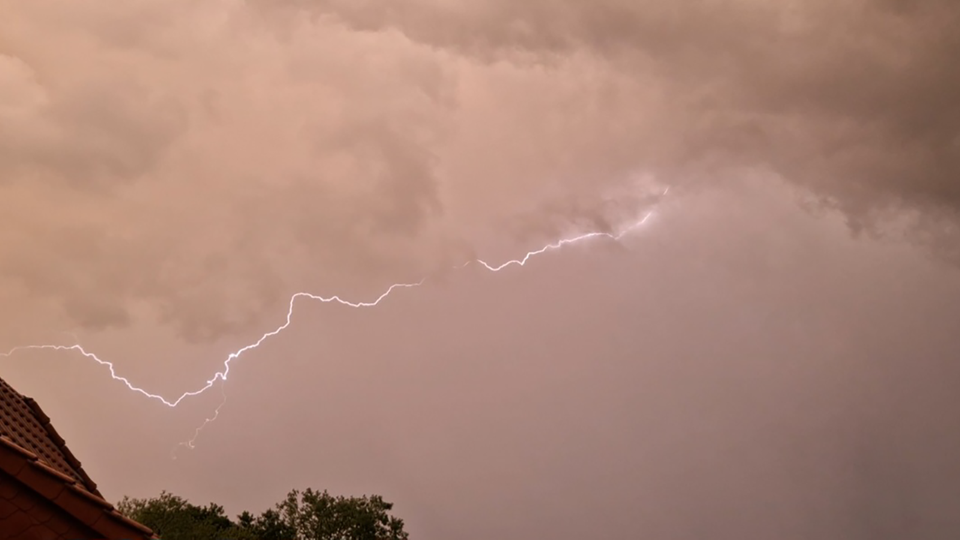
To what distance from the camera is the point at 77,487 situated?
9.05ft

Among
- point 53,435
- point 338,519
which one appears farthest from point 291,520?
point 53,435

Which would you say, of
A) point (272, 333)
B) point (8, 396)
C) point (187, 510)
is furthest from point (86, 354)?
point (8, 396)

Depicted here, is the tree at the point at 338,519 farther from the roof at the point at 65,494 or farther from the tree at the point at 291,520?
the roof at the point at 65,494

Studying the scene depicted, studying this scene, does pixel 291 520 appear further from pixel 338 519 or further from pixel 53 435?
pixel 53 435

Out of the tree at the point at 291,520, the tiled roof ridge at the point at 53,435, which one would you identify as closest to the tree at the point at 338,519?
the tree at the point at 291,520

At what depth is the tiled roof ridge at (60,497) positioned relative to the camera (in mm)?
2686

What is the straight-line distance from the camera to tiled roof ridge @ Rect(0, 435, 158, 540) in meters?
2.69

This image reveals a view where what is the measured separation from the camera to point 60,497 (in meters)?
2.71

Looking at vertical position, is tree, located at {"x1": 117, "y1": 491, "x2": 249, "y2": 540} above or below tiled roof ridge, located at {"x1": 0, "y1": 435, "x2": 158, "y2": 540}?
above

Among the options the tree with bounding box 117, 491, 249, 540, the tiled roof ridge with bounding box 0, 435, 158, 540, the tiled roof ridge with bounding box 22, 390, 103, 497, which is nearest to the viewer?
the tiled roof ridge with bounding box 0, 435, 158, 540

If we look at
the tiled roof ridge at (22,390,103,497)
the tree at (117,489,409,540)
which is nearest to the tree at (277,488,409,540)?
the tree at (117,489,409,540)

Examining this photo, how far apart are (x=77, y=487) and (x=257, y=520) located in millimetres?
32160

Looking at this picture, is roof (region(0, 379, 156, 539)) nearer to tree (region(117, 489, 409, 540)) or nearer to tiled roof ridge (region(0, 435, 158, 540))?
tiled roof ridge (region(0, 435, 158, 540))

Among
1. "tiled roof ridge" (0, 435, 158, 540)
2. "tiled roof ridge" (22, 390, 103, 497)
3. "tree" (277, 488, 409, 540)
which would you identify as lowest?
"tiled roof ridge" (0, 435, 158, 540)
